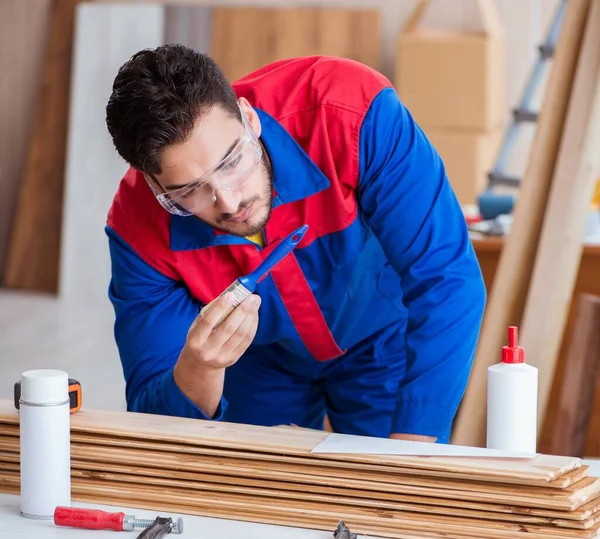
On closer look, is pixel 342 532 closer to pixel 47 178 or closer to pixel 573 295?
pixel 573 295

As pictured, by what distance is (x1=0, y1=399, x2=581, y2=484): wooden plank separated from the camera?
1.32 m

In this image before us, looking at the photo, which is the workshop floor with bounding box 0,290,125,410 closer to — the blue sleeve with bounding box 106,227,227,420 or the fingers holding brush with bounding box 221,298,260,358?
the blue sleeve with bounding box 106,227,227,420

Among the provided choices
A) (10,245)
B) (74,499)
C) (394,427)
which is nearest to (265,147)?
(394,427)

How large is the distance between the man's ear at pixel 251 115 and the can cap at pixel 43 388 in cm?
62

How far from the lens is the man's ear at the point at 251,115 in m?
1.80

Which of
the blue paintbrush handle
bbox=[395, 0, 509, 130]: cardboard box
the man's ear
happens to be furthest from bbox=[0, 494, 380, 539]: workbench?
bbox=[395, 0, 509, 130]: cardboard box

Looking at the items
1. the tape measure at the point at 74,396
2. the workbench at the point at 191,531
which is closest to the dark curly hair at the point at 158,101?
the tape measure at the point at 74,396

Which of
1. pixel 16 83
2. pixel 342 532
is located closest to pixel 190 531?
pixel 342 532

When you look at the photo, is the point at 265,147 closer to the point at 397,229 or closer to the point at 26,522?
the point at 397,229

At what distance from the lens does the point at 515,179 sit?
15.2 ft

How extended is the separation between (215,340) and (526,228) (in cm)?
136

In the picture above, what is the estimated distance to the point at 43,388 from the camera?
1.41 metres

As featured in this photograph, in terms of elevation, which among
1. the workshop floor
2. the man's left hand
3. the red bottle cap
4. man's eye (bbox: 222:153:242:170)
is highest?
man's eye (bbox: 222:153:242:170)

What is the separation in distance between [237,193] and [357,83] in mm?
325
